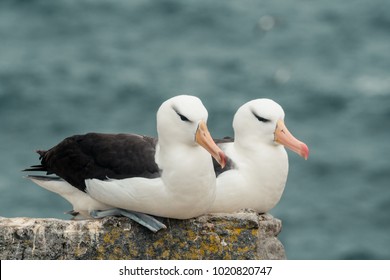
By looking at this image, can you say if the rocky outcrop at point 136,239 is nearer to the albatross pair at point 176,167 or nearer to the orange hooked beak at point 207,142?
the albatross pair at point 176,167

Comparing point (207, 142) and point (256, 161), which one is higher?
point (256, 161)

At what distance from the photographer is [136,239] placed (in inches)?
427

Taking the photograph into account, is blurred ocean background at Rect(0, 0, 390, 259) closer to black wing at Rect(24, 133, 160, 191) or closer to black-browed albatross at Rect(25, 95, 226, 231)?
black wing at Rect(24, 133, 160, 191)

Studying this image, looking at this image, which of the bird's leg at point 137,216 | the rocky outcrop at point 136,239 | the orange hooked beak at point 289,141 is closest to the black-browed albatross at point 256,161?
the orange hooked beak at point 289,141

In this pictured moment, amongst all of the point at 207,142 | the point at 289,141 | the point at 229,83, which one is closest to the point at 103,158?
the point at 207,142

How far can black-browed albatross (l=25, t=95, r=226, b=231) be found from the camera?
10.9m

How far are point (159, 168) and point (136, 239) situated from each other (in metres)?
0.70

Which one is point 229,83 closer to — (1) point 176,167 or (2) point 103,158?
(2) point 103,158

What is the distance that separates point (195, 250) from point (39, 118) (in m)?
24.5

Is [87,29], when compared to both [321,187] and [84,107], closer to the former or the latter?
[84,107]

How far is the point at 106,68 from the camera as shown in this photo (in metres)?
38.5

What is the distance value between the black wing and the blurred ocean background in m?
17.3

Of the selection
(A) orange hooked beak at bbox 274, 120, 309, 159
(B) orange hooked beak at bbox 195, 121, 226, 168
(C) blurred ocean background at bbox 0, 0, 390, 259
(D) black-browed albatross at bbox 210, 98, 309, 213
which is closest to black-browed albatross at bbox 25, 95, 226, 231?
(B) orange hooked beak at bbox 195, 121, 226, 168

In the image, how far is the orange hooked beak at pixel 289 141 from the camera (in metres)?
12.1
